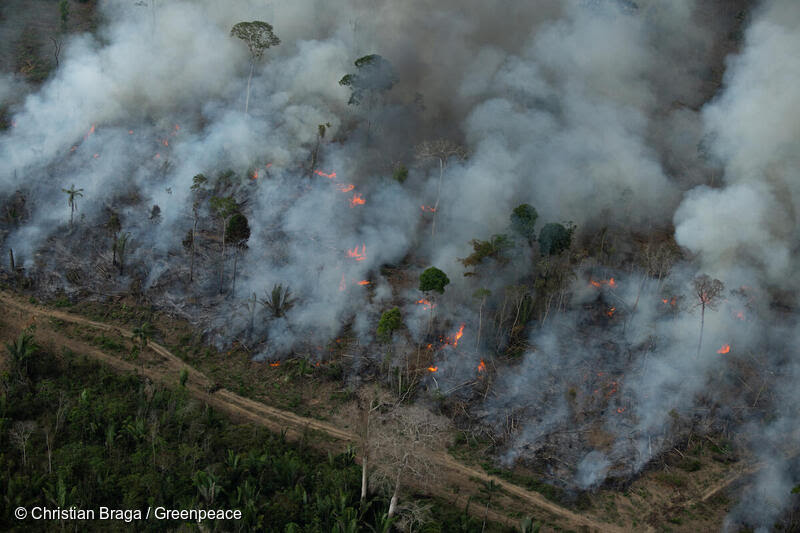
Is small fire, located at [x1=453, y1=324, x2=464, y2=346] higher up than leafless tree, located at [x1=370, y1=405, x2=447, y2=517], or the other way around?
small fire, located at [x1=453, y1=324, x2=464, y2=346]

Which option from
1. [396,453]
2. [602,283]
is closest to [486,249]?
[602,283]

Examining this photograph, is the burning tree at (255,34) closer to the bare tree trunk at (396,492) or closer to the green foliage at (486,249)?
the green foliage at (486,249)

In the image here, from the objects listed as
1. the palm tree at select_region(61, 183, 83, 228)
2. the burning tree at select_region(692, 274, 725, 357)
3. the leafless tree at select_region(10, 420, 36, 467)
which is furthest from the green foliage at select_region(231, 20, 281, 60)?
the burning tree at select_region(692, 274, 725, 357)

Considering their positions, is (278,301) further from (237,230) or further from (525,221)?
(525,221)

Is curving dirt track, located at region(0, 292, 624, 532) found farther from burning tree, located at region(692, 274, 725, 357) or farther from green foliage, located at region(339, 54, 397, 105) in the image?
green foliage, located at region(339, 54, 397, 105)

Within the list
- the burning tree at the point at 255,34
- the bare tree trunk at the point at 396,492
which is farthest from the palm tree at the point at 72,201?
the bare tree trunk at the point at 396,492

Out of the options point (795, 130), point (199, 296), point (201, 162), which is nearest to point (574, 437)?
point (199, 296)
